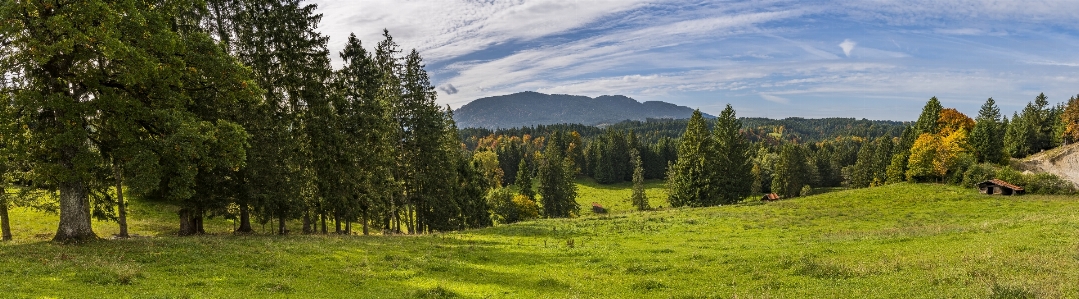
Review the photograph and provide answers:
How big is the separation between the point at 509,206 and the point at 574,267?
6095 cm

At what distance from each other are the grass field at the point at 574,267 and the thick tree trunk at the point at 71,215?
127 centimetres

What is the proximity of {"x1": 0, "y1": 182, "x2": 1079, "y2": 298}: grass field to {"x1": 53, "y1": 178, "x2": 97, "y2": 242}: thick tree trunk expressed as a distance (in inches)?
50.0

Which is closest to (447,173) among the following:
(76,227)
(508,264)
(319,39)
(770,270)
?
(319,39)

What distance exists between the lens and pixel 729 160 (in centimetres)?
6875

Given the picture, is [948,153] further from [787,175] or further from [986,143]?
[787,175]

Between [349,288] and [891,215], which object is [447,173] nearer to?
[349,288]

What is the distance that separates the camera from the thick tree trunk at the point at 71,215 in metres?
19.2

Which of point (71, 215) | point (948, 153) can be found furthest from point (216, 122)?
point (948, 153)

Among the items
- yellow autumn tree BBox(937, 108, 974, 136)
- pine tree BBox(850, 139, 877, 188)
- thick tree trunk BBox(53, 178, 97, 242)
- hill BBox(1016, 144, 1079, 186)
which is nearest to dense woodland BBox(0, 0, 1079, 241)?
thick tree trunk BBox(53, 178, 97, 242)

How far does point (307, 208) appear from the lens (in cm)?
3219

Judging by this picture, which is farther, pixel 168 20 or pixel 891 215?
pixel 891 215

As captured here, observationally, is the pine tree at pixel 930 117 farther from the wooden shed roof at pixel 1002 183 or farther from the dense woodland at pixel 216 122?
the wooden shed roof at pixel 1002 183

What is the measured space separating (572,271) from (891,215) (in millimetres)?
43524

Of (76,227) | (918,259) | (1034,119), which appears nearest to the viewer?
(918,259)
